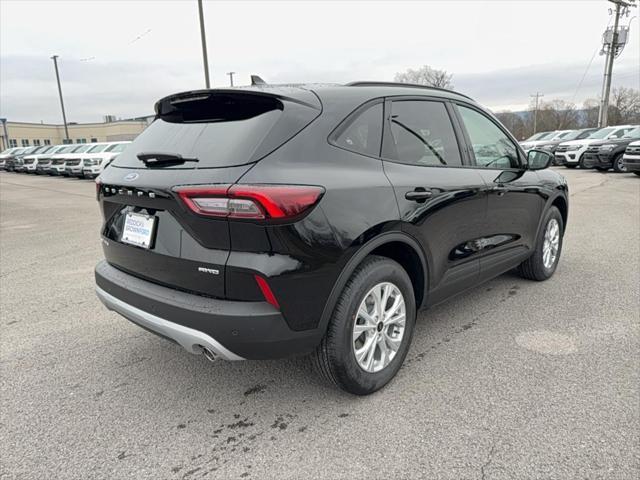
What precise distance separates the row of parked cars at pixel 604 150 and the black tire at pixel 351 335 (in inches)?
575

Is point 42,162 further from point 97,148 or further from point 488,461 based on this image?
point 488,461

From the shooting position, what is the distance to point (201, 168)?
2.37m

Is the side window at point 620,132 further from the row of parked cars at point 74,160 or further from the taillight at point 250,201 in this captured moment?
the taillight at point 250,201

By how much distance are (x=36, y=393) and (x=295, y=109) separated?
7.47 feet

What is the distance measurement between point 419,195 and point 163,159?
1478 millimetres

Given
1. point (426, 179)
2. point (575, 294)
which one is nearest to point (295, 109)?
point (426, 179)

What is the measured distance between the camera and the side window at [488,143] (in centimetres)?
364

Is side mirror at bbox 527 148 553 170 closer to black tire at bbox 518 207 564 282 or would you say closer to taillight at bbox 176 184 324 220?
black tire at bbox 518 207 564 282

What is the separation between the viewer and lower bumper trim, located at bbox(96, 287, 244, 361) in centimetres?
229

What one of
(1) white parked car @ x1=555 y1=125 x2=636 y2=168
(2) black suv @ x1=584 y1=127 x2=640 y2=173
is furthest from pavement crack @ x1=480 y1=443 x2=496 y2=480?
(1) white parked car @ x1=555 y1=125 x2=636 y2=168

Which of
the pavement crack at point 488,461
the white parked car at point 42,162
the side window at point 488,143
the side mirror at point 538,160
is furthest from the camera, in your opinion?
the white parked car at point 42,162

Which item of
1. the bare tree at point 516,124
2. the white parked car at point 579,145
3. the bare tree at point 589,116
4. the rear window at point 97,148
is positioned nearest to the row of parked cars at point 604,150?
the white parked car at point 579,145

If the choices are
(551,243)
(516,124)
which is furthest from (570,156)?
(516,124)

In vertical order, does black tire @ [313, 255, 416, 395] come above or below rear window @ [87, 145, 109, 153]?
below
